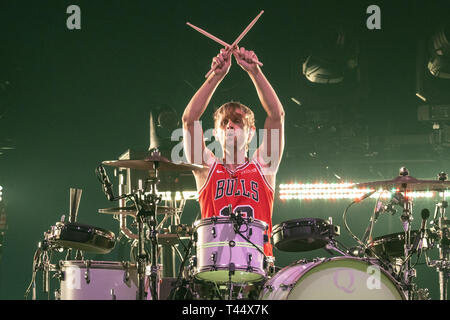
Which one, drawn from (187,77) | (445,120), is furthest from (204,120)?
(445,120)

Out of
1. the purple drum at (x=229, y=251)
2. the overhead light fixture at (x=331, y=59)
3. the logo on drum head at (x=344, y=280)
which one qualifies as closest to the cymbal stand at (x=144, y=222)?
the purple drum at (x=229, y=251)

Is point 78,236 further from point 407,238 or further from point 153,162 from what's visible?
point 407,238

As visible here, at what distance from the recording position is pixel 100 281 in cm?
549

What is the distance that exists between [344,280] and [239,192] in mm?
1240

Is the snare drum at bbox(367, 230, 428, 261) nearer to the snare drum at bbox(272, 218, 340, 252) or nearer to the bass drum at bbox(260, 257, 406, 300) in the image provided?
the snare drum at bbox(272, 218, 340, 252)

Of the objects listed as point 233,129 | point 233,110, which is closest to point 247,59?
point 233,110

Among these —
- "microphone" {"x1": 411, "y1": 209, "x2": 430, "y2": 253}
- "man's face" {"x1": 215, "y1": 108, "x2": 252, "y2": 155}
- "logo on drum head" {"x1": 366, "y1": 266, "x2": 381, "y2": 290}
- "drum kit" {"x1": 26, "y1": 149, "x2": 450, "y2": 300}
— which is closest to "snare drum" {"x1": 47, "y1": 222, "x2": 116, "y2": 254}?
"drum kit" {"x1": 26, "y1": 149, "x2": 450, "y2": 300}

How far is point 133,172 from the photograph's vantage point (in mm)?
7160

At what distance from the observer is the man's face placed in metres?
5.06

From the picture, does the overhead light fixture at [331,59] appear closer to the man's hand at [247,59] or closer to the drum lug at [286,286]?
the man's hand at [247,59]

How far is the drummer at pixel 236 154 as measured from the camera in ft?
16.0

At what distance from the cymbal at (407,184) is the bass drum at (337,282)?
993 millimetres

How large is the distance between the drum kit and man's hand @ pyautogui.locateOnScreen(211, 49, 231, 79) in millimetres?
808
